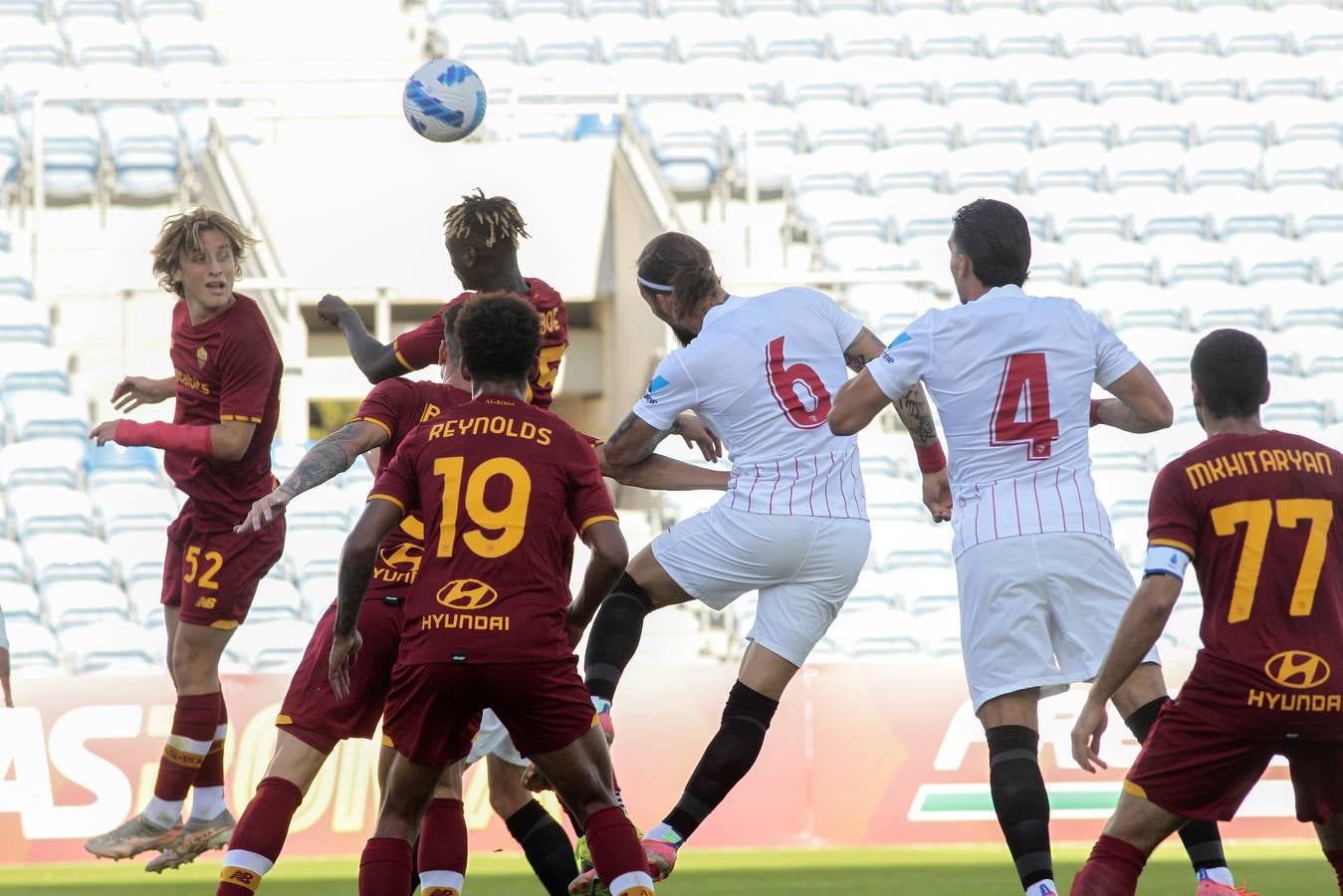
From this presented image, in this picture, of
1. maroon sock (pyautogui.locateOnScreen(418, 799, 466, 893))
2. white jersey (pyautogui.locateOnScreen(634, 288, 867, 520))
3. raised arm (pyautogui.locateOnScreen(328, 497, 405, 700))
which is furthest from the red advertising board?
raised arm (pyautogui.locateOnScreen(328, 497, 405, 700))

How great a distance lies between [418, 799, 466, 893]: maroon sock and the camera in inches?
207

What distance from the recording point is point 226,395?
6543 mm

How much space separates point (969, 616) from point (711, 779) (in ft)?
3.87

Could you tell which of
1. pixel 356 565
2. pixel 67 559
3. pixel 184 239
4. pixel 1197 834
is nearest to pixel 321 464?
pixel 356 565

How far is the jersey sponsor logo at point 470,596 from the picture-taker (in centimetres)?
459

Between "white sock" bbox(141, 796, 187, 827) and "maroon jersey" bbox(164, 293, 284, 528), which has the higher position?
"maroon jersey" bbox(164, 293, 284, 528)

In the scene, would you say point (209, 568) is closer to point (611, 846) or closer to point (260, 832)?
point (260, 832)

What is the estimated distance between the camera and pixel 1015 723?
507 centimetres

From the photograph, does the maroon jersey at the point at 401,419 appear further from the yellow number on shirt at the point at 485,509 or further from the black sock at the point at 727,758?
the black sock at the point at 727,758

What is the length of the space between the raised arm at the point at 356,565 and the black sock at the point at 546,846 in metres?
1.11

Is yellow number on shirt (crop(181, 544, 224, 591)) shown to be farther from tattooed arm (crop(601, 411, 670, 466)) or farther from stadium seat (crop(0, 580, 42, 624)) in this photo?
stadium seat (crop(0, 580, 42, 624))

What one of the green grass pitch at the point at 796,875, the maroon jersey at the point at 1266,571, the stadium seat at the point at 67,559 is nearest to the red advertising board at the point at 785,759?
the green grass pitch at the point at 796,875

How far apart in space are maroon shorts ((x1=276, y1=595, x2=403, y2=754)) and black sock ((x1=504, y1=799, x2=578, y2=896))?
0.67 m

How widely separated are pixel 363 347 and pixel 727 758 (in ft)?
6.04
